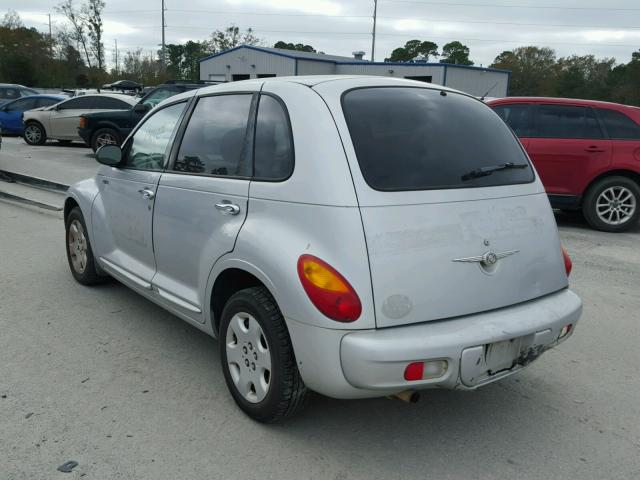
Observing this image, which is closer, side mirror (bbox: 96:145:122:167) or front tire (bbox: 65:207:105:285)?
side mirror (bbox: 96:145:122:167)

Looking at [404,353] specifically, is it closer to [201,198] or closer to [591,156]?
[201,198]

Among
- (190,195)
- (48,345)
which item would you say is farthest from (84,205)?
(190,195)

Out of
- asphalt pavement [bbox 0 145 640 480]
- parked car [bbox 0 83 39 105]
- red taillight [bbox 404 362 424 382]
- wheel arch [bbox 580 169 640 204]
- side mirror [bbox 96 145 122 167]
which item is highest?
parked car [bbox 0 83 39 105]

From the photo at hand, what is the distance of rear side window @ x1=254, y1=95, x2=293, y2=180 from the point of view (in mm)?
2883

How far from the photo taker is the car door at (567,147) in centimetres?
795

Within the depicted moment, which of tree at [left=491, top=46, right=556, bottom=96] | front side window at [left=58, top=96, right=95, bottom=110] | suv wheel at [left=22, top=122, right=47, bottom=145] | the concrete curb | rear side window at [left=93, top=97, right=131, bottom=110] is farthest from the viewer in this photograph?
tree at [left=491, top=46, right=556, bottom=96]

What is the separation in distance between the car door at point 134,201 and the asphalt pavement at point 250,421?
51cm

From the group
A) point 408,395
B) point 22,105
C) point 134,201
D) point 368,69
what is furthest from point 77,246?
point 368,69

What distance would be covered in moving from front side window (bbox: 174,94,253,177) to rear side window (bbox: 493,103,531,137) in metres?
5.89

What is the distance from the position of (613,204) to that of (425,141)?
617 centimetres

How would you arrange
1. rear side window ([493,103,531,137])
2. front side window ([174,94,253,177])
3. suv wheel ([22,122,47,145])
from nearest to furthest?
front side window ([174,94,253,177])
rear side window ([493,103,531,137])
suv wheel ([22,122,47,145])

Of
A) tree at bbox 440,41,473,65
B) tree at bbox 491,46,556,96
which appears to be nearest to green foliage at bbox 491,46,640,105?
tree at bbox 491,46,556,96

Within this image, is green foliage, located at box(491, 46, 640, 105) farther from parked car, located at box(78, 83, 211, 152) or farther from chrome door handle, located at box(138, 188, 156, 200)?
chrome door handle, located at box(138, 188, 156, 200)

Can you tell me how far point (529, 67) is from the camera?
7856 cm
